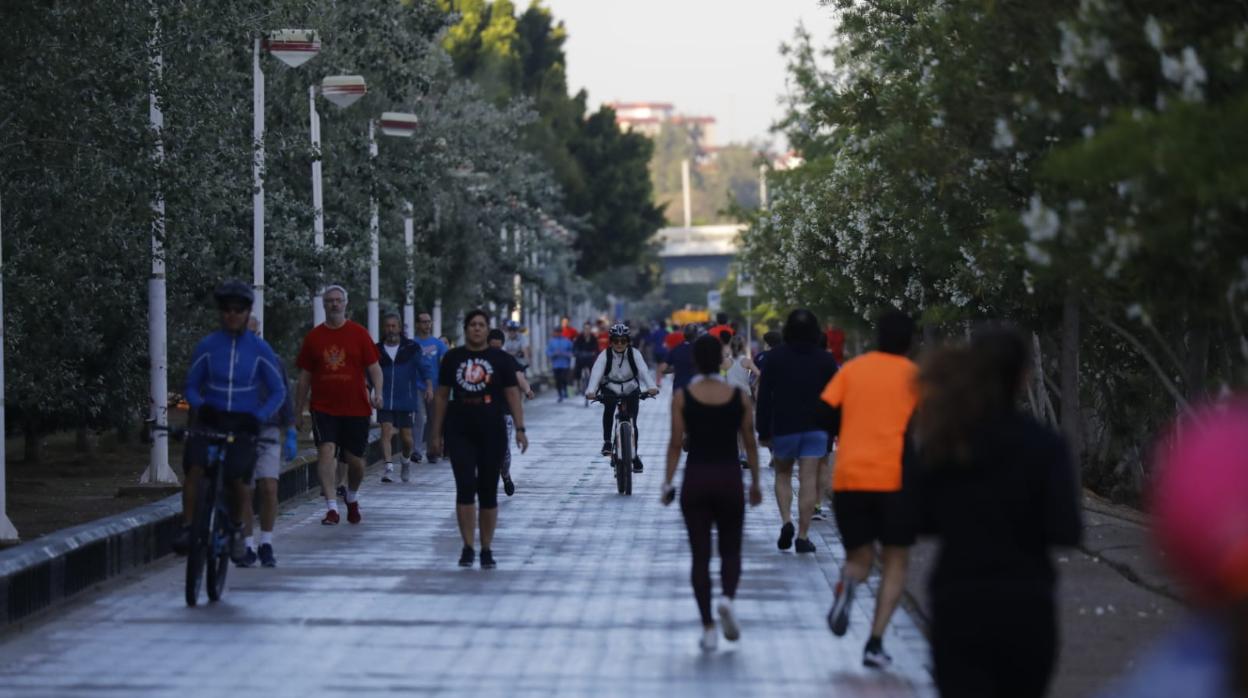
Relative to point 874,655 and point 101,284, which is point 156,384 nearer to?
point 101,284

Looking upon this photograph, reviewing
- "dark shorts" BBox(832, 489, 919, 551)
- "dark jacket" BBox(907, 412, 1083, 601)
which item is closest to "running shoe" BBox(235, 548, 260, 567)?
"dark shorts" BBox(832, 489, 919, 551)

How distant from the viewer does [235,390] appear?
540 inches

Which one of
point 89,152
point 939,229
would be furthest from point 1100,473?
point 89,152

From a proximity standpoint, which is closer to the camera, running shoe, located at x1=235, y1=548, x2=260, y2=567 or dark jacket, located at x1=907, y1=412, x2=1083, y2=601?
dark jacket, located at x1=907, y1=412, x2=1083, y2=601

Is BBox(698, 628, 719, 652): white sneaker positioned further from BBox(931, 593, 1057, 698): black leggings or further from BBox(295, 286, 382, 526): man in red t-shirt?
BBox(295, 286, 382, 526): man in red t-shirt

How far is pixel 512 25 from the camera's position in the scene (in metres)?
83.8

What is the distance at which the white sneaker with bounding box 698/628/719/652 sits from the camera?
11250 mm

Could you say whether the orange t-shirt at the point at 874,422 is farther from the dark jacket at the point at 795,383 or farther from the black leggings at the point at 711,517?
the dark jacket at the point at 795,383

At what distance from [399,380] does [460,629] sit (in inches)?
491

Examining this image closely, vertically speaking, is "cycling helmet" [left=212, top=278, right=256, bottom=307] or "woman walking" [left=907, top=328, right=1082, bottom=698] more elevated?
"cycling helmet" [left=212, top=278, right=256, bottom=307]

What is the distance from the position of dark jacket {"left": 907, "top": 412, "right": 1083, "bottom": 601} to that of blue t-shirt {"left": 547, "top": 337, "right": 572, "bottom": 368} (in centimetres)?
4897

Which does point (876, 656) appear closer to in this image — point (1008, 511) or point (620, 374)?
point (1008, 511)

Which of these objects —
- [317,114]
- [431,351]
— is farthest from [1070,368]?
[317,114]

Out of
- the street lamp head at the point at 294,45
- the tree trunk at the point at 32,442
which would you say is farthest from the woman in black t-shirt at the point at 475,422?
the tree trunk at the point at 32,442
